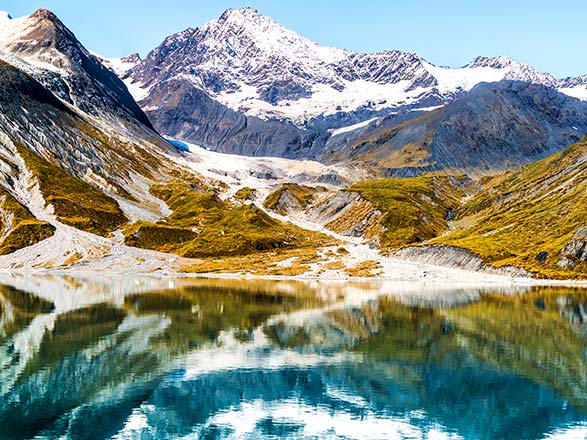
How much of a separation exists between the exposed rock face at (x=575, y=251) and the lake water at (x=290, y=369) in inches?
2185

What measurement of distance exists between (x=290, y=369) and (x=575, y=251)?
14455 centimetres

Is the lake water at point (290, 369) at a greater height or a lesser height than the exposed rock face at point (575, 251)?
lesser

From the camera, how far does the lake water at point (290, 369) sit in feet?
187

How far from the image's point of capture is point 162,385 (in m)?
69.1

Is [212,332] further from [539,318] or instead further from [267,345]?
[539,318]

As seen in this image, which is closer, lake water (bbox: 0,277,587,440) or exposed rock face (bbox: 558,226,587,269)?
lake water (bbox: 0,277,587,440)

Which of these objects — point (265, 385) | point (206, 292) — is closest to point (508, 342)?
point (265, 385)

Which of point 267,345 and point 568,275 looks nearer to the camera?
point 267,345

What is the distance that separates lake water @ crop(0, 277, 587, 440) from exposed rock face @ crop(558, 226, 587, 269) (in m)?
55.5

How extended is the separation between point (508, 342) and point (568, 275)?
334 ft

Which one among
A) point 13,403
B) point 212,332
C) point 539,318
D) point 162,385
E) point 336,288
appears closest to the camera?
point 13,403

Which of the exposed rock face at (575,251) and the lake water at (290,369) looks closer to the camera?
the lake water at (290,369)

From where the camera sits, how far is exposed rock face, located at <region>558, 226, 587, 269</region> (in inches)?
7500

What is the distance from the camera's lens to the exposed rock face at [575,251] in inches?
7500
